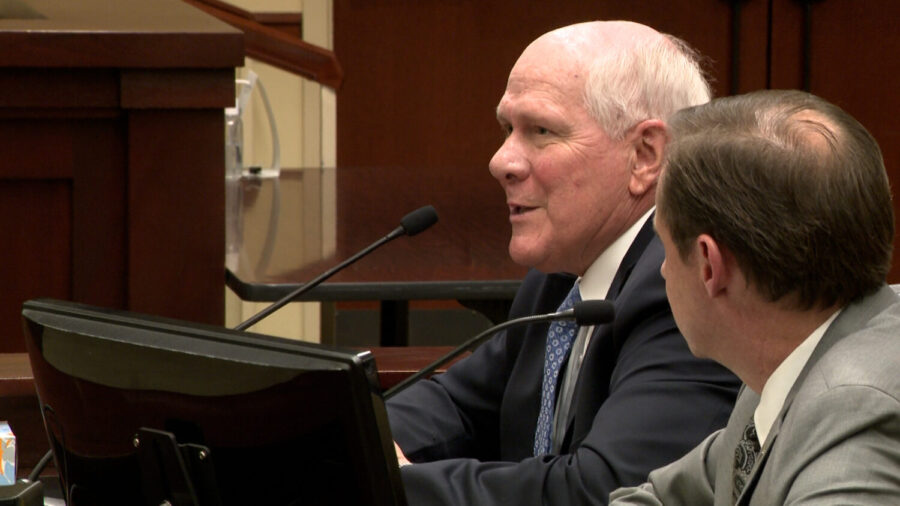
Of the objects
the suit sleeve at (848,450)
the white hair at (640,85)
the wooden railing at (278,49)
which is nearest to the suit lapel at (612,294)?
the white hair at (640,85)

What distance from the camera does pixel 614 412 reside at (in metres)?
1.79

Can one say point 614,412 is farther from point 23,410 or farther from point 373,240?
point 373,240

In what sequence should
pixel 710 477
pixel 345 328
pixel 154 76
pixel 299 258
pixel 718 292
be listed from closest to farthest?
pixel 718 292, pixel 710 477, pixel 154 76, pixel 299 258, pixel 345 328

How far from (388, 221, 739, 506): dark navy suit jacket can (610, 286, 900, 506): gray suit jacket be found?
0.41 meters

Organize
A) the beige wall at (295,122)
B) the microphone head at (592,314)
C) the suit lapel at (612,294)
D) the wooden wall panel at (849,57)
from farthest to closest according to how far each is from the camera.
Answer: the wooden wall panel at (849,57) → the beige wall at (295,122) → the suit lapel at (612,294) → the microphone head at (592,314)

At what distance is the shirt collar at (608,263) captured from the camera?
82.9 inches

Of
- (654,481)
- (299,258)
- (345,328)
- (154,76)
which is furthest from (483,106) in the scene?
(654,481)

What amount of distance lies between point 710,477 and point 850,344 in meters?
0.33

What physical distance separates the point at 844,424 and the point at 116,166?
165cm

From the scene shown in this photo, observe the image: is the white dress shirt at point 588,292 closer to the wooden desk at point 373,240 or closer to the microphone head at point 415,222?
the microphone head at point 415,222

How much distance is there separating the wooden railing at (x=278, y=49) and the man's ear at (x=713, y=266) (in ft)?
Result: 7.94

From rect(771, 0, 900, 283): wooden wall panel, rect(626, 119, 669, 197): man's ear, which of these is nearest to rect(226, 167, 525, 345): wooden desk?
rect(626, 119, 669, 197): man's ear

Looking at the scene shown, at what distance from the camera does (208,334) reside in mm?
1345

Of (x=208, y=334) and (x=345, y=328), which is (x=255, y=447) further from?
(x=345, y=328)
